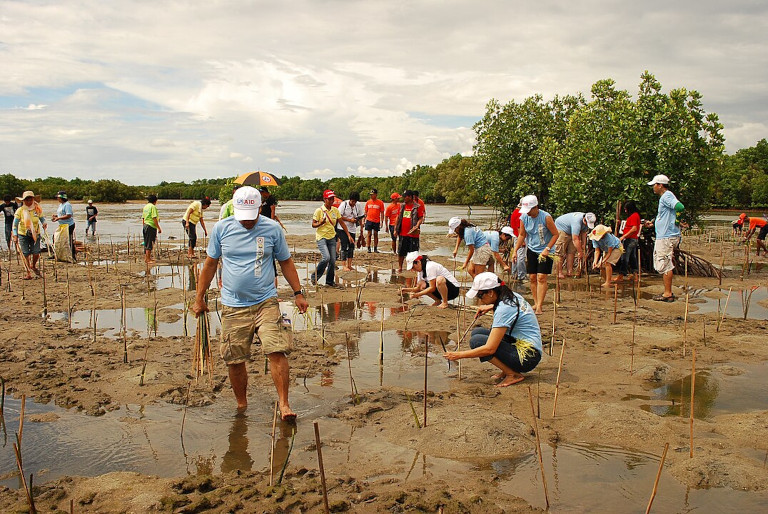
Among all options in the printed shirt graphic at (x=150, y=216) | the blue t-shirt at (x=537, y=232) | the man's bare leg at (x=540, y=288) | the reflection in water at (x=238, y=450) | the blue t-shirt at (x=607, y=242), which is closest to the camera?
the reflection in water at (x=238, y=450)

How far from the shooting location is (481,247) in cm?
1039

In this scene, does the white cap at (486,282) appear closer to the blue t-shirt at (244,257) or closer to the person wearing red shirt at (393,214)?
the blue t-shirt at (244,257)

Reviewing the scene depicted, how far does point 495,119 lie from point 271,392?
1479 cm

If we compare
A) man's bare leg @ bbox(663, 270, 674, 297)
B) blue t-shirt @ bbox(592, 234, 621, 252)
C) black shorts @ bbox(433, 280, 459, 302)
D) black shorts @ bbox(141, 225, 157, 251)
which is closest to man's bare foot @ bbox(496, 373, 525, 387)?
black shorts @ bbox(433, 280, 459, 302)

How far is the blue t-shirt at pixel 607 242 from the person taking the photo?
11.7m

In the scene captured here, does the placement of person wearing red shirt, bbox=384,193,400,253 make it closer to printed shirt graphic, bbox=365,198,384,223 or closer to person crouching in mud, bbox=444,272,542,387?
printed shirt graphic, bbox=365,198,384,223

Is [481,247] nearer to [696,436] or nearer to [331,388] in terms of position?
[331,388]

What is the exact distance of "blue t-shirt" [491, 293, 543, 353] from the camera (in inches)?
226

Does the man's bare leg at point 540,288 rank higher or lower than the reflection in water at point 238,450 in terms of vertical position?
higher

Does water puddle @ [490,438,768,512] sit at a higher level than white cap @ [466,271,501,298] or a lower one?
lower

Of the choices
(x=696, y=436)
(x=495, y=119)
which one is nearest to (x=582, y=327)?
(x=696, y=436)

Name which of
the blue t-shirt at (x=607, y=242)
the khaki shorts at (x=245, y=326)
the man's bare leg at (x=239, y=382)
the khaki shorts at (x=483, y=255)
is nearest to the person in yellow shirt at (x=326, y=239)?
the khaki shorts at (x=483, y=255)

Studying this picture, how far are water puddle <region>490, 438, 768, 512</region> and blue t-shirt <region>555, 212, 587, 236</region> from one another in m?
8.18

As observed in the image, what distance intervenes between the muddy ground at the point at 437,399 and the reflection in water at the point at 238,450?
0.71 ft
